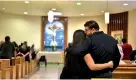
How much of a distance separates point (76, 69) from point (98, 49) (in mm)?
382

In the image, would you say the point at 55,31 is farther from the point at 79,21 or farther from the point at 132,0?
the point at 132,0

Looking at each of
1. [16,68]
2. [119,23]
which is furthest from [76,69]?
[119,23]

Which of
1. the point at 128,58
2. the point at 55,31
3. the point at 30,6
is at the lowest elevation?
the point at 128,58

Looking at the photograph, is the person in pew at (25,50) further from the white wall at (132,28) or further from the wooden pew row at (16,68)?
the white wall at (132,28)

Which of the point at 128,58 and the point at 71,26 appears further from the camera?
the point at 71,26

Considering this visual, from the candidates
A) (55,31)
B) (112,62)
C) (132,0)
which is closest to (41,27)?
(55,31)

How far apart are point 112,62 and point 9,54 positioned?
4.70m

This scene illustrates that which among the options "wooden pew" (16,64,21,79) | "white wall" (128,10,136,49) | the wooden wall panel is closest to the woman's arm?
"wooden pew" (16,64,21,79)

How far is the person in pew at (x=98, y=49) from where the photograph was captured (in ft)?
8.05

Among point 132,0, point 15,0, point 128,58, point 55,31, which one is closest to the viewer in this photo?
point 128,58

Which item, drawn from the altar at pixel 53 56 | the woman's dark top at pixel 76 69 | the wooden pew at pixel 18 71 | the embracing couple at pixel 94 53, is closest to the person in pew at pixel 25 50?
the altar at pixel 53 56

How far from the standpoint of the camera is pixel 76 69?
2732 millimetres

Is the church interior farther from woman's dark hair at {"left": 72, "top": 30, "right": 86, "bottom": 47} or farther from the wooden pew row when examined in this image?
woman's dark hair at {"left": 72, "top": 30, "right": 86, "bottom": 47}

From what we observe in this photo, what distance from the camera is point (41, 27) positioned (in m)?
7.67
